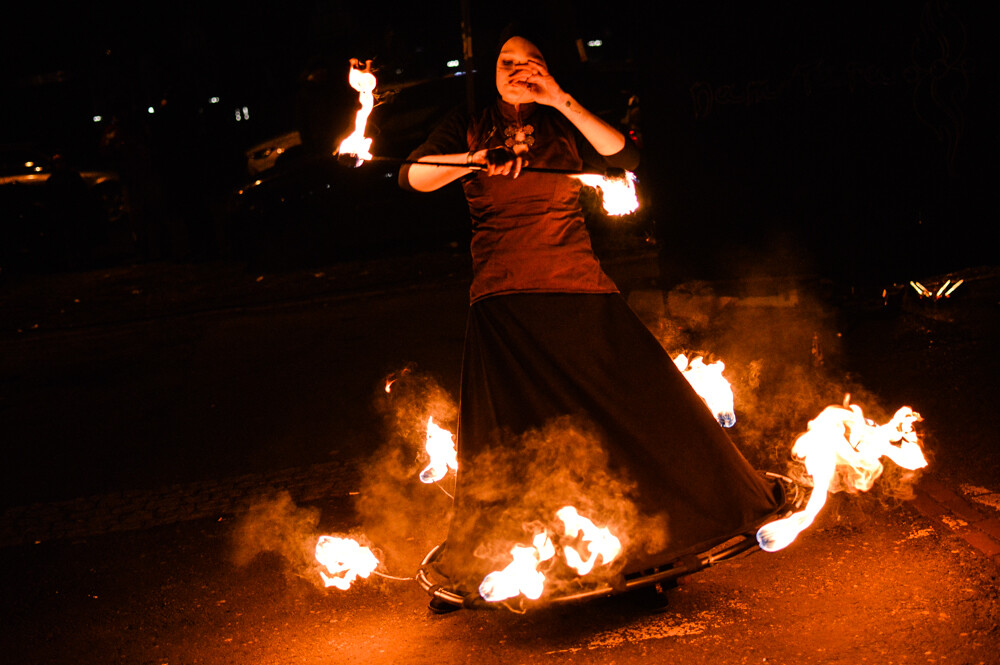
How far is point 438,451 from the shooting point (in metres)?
4.49

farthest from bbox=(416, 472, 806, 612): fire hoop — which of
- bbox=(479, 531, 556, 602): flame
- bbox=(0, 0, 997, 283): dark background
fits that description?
bbox=(0, 0, 997, 283): dark background

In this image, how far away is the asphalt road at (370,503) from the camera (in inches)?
144

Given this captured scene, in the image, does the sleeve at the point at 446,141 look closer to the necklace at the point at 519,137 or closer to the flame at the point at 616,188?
the necklace at the point at 519,137

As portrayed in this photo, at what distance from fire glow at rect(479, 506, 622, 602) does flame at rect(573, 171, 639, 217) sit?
122 centimetres

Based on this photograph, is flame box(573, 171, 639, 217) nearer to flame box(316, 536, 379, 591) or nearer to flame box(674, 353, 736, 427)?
flame box(674, 353, 736, 427)

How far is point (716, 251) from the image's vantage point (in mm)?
8008

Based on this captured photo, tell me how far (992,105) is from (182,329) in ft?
26.6

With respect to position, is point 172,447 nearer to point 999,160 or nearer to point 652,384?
point 652,384

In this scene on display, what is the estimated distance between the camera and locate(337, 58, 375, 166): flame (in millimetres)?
3642

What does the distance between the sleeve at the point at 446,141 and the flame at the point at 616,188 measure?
1.58ft

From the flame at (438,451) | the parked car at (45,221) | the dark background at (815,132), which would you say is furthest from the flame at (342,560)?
the parked car at (45,221)

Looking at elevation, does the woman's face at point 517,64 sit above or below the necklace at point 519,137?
above

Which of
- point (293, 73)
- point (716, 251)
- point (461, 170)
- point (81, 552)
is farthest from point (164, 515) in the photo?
point (293, 73)

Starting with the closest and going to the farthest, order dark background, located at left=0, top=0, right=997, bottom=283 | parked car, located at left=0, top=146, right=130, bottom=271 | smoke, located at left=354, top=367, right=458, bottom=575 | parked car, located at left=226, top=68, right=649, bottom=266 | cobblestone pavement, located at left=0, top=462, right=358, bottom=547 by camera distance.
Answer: smoke, located at left=354, top=367, right=458, bottom=575
cobblestone pavement, located at left=0, top=462, right=358, bottom=547
dark background, located at left=0, top=0, right=997, bottom=283
parked car, located at left=226, top=68, right=649, bottom=266
parked car, located at left=0, top=146, right=130, bottom=271
